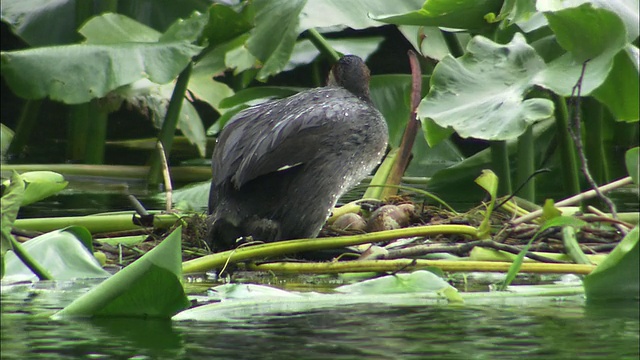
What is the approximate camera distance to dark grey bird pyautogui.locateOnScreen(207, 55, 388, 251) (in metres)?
4.13

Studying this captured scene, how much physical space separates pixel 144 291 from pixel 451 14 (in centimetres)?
230

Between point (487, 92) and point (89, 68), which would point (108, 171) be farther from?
point (487, 92)

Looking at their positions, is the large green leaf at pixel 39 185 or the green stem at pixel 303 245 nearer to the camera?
the large green leaf at pixel 39 185

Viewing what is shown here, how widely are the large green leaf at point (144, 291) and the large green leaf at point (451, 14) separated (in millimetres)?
2096

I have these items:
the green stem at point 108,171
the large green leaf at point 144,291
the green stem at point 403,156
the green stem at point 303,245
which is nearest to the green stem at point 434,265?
the green stem at point 303,245

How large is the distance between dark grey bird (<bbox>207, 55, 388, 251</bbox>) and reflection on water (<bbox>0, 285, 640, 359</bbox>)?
3.22 feet

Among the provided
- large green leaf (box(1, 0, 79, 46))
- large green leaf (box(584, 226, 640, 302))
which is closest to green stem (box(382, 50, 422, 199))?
large green leaf (box(584, 226, 640, 302))

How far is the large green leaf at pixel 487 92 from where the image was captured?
13.0 ft

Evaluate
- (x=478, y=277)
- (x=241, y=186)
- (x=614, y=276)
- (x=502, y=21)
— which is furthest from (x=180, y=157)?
(x=614, y=276)

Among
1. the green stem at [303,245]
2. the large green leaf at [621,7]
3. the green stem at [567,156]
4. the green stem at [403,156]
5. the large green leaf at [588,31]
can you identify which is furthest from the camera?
the green stem at [567,156]

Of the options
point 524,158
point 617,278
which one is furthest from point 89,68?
point 617,278

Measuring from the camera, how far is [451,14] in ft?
16.1

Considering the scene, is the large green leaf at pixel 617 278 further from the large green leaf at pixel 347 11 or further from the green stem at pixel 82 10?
the green stem at pixel 82 10

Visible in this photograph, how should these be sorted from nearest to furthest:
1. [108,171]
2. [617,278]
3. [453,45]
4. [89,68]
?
1. [617,278]
2. [89,68]
3. [453,45]
4. [108,171]
